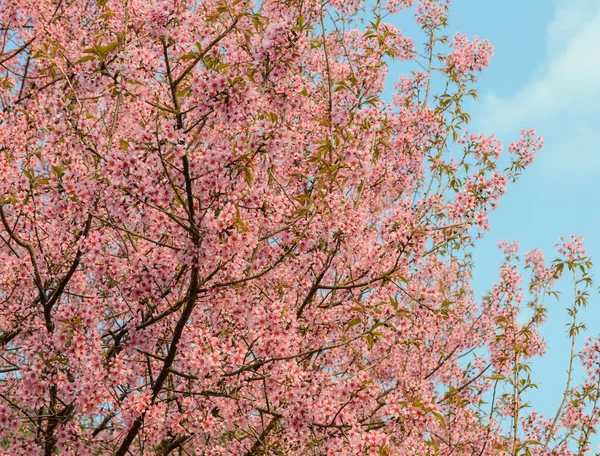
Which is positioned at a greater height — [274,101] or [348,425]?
[274,101]

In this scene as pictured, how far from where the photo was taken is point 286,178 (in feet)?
24.0

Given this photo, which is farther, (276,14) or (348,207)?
(276,14)

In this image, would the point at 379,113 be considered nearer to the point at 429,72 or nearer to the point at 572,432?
the point at 429,72

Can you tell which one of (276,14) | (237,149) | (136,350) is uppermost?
(276,14)

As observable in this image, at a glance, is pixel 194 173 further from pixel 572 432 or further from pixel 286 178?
pixel 572 432

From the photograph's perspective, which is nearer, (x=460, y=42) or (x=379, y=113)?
(x=379, y=113)

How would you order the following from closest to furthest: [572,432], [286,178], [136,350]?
[136,350] < [286,178] < [572,432]

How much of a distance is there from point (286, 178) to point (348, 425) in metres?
3.09

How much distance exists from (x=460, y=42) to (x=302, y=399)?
6.45m

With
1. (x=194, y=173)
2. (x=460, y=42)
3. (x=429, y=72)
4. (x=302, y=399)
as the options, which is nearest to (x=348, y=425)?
(x=302, y=399)

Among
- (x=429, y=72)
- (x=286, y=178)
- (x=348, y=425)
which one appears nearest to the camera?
(x=348, y=425)

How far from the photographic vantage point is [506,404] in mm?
8281

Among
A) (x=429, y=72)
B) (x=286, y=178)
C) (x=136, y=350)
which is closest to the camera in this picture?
(x=136, y=350)

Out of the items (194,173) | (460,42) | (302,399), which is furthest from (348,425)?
(460,42)
